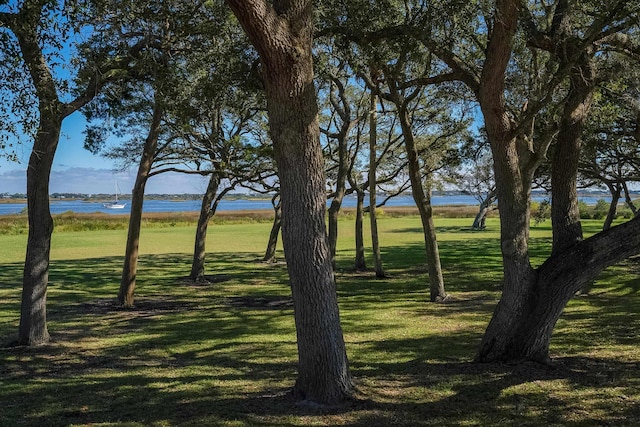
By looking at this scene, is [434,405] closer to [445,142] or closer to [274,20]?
[274,20]

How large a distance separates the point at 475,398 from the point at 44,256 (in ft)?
22.2

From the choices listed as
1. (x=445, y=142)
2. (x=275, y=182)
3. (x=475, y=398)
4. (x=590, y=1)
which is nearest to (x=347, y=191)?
(x=275, y=182)

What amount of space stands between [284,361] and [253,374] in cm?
82

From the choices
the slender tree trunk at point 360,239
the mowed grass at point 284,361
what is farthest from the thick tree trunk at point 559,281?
the slender tree trunk at point 360,239

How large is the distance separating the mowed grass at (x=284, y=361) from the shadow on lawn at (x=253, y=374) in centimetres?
2

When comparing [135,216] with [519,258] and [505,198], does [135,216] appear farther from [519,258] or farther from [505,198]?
[519,258]

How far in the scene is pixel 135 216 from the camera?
12.8 m

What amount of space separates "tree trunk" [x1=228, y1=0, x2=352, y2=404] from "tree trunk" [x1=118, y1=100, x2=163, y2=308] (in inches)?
317

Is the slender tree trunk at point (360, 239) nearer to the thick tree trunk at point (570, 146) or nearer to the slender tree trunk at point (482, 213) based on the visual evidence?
the thick tree trunk at point (570, 146)

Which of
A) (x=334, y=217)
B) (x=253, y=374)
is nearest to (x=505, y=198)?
(x=253, y=374)

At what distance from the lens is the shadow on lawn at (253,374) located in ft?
17.1

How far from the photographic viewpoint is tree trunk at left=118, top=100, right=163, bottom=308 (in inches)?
503

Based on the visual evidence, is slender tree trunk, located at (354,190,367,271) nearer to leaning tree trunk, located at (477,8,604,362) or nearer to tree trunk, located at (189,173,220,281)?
tree trunk, located at (189,173,220,281)

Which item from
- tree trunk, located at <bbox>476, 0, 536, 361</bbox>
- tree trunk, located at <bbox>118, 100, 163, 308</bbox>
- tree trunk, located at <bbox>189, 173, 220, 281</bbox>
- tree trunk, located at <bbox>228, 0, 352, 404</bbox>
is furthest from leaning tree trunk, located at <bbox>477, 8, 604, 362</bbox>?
tree trunk, located at <bbox>189, 173, 220, 281</bbox>
